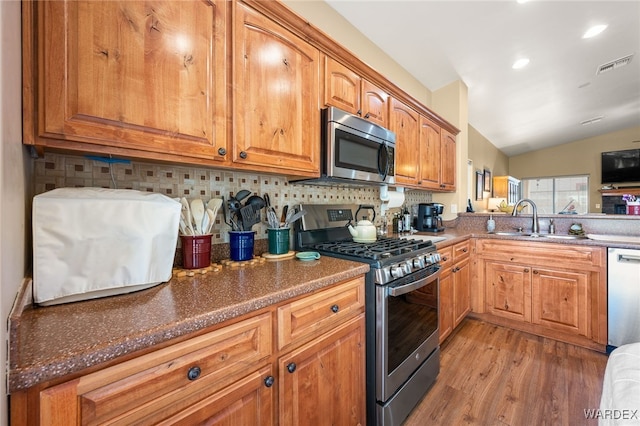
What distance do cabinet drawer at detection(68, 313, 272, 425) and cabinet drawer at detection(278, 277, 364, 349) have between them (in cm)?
9

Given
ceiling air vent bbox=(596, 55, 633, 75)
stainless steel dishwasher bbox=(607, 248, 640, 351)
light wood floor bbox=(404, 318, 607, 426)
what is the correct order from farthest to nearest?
ceiling air vent bbox=(596, 55, 633, 75), stainless steel dishwasher bbox=(607, 248, 640, 351), light wood floor bbox=(404, 318, 607, 426)

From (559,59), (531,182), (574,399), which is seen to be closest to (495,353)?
(574,399)

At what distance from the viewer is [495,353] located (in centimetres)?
209

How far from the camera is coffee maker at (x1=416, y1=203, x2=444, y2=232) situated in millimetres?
2834

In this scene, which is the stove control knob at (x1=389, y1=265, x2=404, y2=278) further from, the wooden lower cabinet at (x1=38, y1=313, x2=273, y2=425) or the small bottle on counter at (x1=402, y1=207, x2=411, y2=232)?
Answer: the small bottle on counter at (x1=402, y1=207, x2=411, y2=232)

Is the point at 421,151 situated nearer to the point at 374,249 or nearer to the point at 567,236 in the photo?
the point at 374,249

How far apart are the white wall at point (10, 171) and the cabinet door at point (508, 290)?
3.08 m

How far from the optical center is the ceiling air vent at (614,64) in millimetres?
3045

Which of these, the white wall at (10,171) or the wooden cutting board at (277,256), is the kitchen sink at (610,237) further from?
the white wall at (10,171)

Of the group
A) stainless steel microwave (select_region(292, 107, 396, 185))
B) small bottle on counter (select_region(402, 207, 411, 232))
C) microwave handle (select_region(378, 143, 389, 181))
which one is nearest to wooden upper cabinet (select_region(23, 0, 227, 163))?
stainless steel microwave (select_region(292, 107, 396, 185))

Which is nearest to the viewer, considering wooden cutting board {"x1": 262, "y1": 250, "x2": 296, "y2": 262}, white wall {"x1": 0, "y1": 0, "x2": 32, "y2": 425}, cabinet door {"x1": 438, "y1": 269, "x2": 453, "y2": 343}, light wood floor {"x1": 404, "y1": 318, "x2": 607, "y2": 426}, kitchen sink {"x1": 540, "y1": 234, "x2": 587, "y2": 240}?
white wall {"x1": 0, "y1": 0, "x2": 32, "y2": 425}

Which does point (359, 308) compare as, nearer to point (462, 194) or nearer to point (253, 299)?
point (253, 299)

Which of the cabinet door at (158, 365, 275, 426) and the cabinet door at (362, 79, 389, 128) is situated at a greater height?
the cabinet door at (362, 79, 389, 128)

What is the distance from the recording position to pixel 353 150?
1.61 metres
